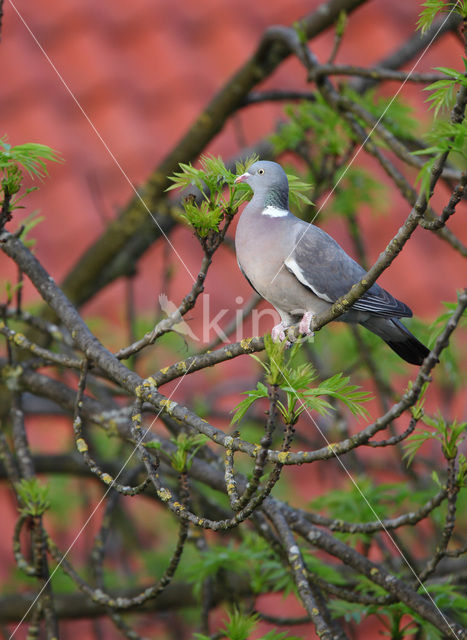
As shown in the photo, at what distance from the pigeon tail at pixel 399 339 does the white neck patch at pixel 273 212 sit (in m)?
0.40

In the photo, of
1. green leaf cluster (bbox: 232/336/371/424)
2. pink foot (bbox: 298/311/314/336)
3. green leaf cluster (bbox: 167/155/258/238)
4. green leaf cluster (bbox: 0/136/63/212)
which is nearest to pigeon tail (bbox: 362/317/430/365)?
pink foot (bbox: 298/311/314/336)

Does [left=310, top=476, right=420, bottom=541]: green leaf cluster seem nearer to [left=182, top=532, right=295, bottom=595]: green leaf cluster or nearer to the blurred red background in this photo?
[left=182, top=532, right=295, bottom=595]: green leaf cluster

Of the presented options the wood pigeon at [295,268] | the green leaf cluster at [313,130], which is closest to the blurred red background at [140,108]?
the green leaf cluster at [313,130]

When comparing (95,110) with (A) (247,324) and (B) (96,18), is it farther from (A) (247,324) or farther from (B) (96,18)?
(A) (247,324)

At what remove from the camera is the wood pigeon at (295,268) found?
6.11 feet

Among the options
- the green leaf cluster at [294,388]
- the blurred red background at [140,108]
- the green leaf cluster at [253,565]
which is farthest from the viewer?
the blurred red background at [140,108]

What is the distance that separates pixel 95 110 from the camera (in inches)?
194

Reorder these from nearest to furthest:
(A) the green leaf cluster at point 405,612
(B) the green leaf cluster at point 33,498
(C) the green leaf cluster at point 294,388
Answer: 1. (C) the green leaf cluster at point 294,388
2. (A) the green leaf cluster at point 405,612
3. (B) the green leaf cluster at point 33,498

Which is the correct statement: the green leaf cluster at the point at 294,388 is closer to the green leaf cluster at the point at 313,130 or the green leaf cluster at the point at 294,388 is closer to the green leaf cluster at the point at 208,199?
the green leaf cluster at the point at 208,199

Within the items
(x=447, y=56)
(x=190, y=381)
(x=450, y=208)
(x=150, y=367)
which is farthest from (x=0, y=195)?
(x=447, y=56)

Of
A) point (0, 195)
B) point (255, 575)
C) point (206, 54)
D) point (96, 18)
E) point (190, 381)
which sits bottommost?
point (255, 575)

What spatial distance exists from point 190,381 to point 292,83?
212cm

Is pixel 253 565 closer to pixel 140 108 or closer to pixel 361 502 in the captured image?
pixel 361 502

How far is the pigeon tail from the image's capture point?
6.91 ft
